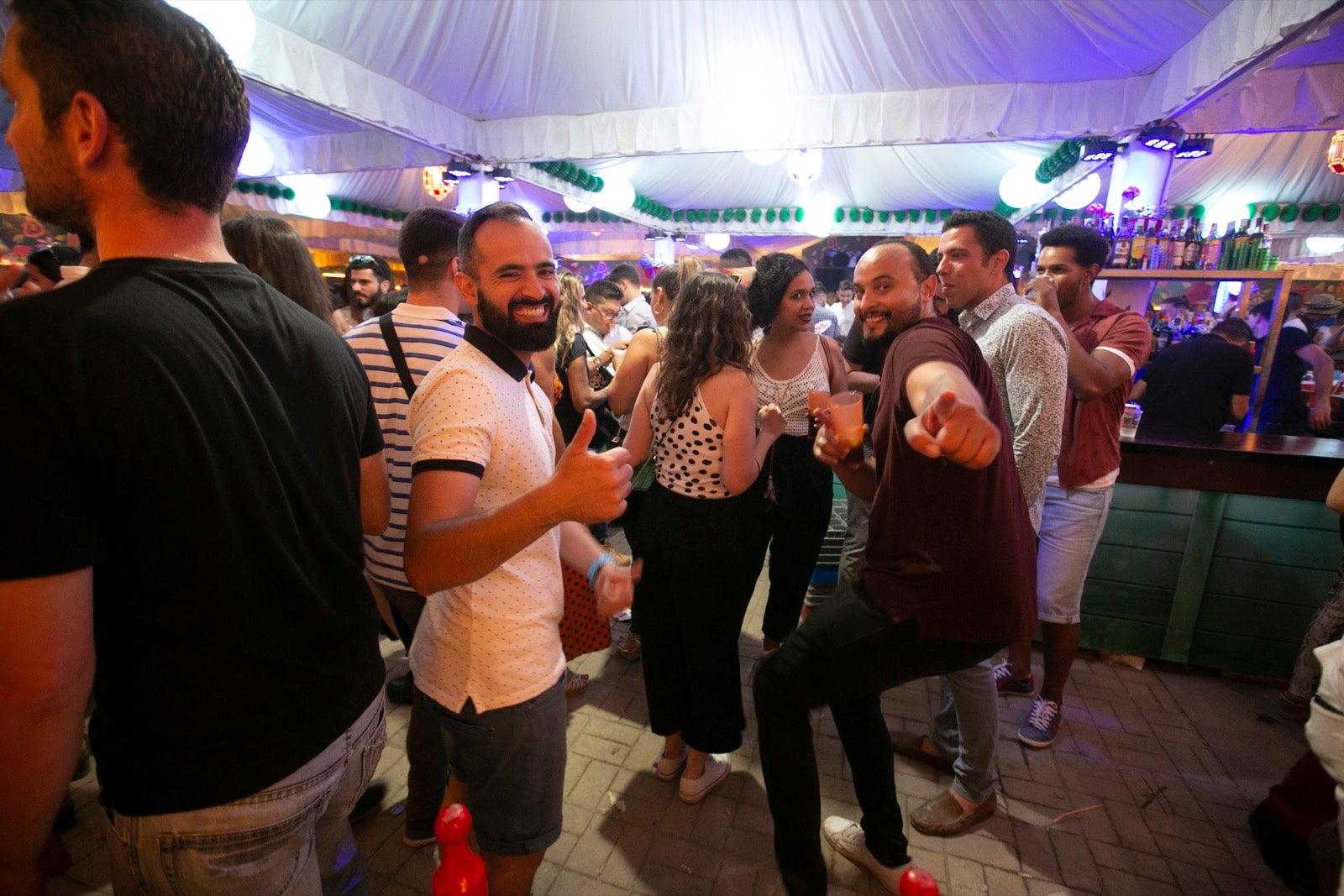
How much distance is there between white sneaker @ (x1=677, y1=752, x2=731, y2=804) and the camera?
2229 millimetres

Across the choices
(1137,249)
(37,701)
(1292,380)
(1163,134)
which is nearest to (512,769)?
(37,701)

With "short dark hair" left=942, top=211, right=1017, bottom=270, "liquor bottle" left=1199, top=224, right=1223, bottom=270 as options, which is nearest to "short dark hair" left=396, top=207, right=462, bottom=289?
"short dark hair" left=942, top=211, right=1017, bottom=270

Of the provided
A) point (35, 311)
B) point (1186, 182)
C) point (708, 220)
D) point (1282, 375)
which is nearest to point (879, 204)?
Result: point (708, 220)

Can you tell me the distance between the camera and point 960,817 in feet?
6.94

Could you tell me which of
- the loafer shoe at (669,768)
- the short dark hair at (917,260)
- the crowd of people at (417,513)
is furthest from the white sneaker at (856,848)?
the short dark hair at (917,260)

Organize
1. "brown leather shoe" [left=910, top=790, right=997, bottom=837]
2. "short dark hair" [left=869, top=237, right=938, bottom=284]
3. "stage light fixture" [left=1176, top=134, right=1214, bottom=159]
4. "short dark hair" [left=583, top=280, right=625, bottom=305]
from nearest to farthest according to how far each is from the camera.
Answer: "short dark hair" [left=869, top=237, right=938, bottom=284] → "brown leather shoe" [left=910, top=790, right=997, bottom=837] → "short dark hair" [left=583, top=280, right=625, bottom=305] → "stage light fixture" [left=1176, top=134, right=1214, bottom=159]

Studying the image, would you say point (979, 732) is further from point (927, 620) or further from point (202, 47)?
point (202, 47)

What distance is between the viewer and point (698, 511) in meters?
2.05

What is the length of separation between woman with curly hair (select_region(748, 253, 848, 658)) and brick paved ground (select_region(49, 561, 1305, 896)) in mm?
825

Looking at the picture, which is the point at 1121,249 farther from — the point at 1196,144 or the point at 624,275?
the point at 624,275

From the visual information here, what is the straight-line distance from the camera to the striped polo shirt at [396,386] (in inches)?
69.9

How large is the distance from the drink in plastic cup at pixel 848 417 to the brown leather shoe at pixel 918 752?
4.73 ft

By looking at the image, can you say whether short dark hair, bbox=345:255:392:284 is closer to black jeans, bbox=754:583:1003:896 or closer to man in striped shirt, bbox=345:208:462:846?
man in striped shirt, bbox=345:208:462:846

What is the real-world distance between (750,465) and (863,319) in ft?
1.92
